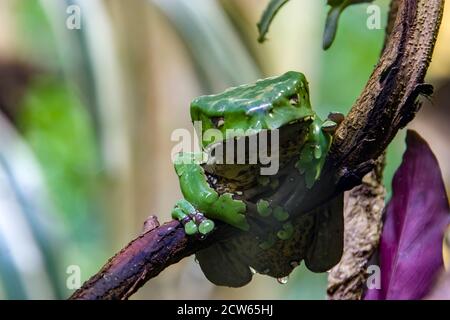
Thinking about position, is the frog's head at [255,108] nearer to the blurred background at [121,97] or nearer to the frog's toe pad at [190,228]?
the frog's toe pad at [190,228]

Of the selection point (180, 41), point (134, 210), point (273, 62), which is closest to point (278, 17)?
point (273, 62)

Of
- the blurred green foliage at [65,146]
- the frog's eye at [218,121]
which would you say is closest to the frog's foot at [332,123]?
the frog's eye at [218,121]

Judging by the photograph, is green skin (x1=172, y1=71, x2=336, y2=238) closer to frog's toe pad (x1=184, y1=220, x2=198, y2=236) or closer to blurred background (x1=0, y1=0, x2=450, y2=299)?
frog's toe pad (x1=184, y1=220, x2=198, y2=236)

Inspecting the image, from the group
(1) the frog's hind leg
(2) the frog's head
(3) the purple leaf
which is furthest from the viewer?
(3) the purple leaf

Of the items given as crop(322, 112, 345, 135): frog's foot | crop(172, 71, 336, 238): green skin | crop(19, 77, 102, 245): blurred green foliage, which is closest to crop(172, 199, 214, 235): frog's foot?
crop(172, 71, 336, 238): green skin

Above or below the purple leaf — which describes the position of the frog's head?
above

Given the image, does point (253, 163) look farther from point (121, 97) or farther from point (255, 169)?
point (121, 97)

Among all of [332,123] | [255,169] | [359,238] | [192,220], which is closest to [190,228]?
[192,220]

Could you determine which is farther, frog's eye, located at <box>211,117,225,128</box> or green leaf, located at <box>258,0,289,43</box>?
green leaf, located at <box>258,0,289,43</box>
